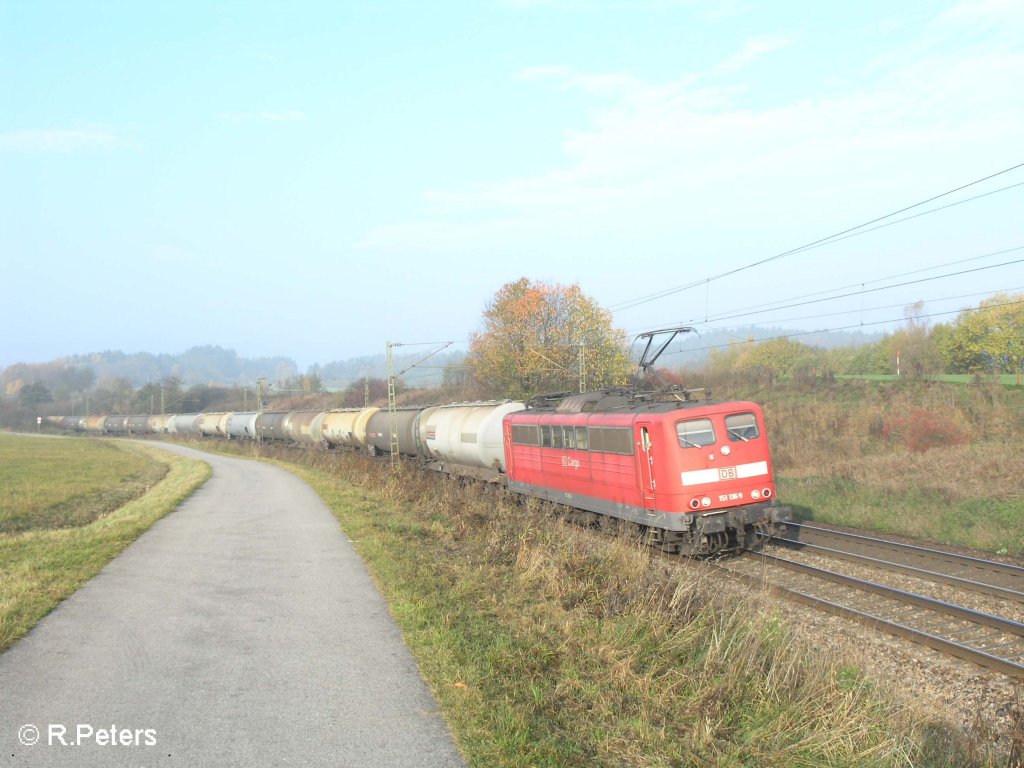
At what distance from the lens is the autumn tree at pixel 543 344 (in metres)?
47.6

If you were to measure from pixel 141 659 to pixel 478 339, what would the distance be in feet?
166

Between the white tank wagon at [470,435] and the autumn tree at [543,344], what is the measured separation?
19.0 meters

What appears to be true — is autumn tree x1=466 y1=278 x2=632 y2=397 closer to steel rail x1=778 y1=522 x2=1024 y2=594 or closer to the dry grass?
the dry grass

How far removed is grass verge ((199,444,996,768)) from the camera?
16.4 ft

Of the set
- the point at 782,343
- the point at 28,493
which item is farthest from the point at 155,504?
the point at 782,343

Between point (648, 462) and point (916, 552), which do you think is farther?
point (916, 552)

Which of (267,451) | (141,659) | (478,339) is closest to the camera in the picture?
(141,659)

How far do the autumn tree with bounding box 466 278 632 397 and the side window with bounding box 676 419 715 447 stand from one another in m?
30.9

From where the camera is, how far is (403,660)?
687 centimetres

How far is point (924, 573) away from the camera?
11320 mm

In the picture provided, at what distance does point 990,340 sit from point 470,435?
3009 centimetres

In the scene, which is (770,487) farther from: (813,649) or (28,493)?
(28,493)

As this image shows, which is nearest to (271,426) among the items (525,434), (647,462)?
(525,434)

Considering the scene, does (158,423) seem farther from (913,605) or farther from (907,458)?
(913,605)
